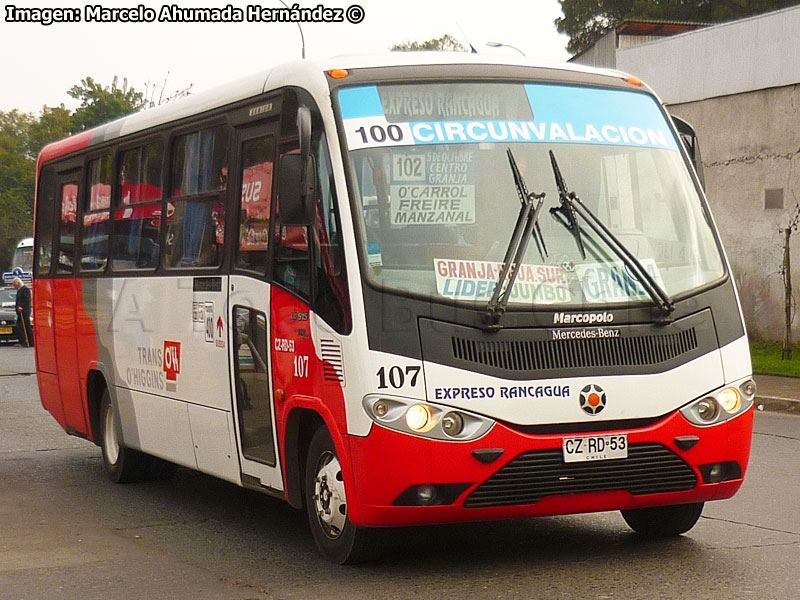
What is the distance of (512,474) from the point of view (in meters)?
6.82

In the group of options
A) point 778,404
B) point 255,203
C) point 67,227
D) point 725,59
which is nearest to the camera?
point 255,203

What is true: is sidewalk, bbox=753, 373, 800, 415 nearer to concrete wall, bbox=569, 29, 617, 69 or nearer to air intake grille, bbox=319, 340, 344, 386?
air intake grille, bbox=319, 340, 344, 386

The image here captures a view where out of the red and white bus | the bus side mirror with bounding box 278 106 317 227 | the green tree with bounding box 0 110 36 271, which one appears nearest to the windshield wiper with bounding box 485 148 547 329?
the red and white bus

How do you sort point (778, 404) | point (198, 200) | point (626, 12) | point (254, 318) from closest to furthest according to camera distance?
1. point (254, 318)
2. point (198, 200)
3. point (778, 404)
4. point (626, 12)

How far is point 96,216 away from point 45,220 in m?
1.73

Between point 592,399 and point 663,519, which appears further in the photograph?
point 663,519

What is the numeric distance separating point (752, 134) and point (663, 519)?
1775 cm

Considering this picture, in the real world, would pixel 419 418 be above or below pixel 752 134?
below

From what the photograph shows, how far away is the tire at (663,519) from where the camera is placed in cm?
781

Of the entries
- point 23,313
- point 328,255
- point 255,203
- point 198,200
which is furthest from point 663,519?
point 23,313

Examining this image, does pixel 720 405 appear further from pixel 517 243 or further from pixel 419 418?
pixel 419 418

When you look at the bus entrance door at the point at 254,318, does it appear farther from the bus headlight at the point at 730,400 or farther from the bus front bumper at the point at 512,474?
the bus headlight at the point at 730,400

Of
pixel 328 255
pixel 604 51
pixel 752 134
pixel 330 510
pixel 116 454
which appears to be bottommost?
pixel 116 454

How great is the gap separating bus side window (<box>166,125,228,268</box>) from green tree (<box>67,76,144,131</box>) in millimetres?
93914
